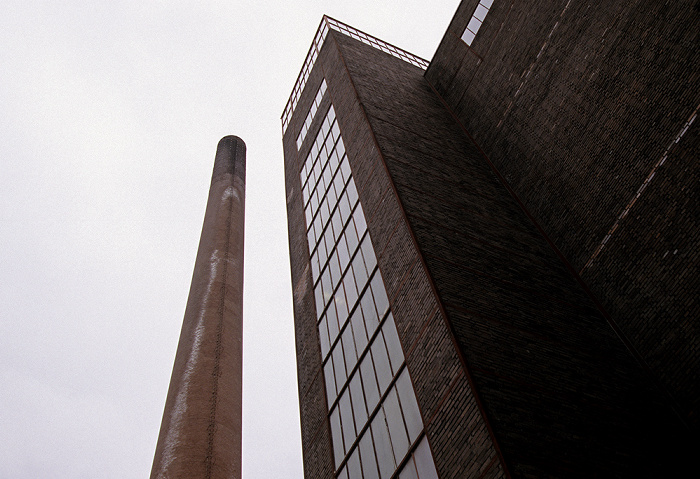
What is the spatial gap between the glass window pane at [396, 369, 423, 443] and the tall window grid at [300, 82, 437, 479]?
16 millimetres

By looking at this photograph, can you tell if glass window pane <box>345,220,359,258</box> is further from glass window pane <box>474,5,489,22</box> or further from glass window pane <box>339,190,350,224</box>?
glass window pane <box>474,5,489,22</box>

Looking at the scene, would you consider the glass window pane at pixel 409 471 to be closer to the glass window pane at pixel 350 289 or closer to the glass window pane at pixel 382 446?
the glass window pane at pixel 382 446

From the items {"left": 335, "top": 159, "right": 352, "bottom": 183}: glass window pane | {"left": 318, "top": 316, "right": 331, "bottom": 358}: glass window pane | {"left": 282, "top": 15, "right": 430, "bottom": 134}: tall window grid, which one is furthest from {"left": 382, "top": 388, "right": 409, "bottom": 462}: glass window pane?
{"left": 282, "top": 15, "right": 430, "bottom": 134}: tall window grid

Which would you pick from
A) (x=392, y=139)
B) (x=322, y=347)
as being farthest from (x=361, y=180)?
(x=322, y=347)

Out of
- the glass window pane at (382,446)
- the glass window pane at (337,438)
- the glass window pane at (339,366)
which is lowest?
the glass window pane at (382,446)

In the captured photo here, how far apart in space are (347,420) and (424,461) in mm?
3326

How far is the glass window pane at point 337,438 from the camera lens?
1185 cm

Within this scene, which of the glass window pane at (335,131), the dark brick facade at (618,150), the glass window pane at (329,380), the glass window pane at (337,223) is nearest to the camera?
the dark brick facade at (618,150)

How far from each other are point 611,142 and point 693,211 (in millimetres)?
2834

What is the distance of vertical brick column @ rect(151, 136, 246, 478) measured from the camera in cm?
1295

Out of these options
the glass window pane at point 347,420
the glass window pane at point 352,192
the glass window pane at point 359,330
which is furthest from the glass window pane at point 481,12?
the glass window pane at point 347,420

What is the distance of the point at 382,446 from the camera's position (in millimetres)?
10328

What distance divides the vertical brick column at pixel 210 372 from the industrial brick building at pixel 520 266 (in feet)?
6.50

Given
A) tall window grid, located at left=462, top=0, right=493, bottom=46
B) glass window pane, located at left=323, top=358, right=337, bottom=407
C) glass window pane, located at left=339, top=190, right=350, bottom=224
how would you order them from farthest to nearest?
tall window grid, located at left=462, top=0, right=493, bottom=46 < glass window pane, located at left=339, top=190, right=350, bottom=224 < glass window pane, located at left=323, top=358, right=337, bottom=407
